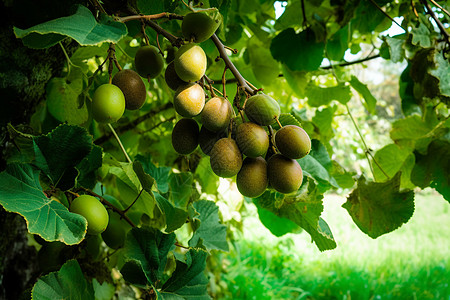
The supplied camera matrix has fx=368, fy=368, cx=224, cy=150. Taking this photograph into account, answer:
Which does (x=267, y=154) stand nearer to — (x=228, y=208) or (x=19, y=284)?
(x=19, y=284)

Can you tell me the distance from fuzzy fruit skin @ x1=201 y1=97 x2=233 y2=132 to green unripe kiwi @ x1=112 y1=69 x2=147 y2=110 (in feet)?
0.52

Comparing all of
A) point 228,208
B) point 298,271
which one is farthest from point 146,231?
point 298,271

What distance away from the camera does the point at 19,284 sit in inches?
54.5

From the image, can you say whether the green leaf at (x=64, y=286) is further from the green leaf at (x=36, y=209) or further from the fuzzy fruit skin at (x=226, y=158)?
the fuzzy fruit skin at (x=226, y=158)

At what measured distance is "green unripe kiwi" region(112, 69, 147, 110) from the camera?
0.72 m

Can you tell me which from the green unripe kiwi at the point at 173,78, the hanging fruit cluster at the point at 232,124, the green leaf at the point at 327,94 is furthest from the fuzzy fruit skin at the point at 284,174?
the green leaf at the point at 327,94

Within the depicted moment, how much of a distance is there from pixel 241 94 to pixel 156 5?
1.07ft

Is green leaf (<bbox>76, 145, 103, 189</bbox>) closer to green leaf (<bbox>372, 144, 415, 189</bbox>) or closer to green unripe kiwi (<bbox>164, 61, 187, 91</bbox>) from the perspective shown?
green unripe kiwi (<bbox>164, 61, 187, 91</bbox>)

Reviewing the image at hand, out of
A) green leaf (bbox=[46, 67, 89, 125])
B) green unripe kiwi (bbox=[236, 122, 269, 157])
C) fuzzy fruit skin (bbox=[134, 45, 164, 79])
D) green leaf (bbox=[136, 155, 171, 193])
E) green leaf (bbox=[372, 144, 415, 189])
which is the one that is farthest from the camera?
green leaf (bbox=[372, 144, 415, 189])

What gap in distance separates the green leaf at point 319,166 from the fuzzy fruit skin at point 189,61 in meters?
0.43

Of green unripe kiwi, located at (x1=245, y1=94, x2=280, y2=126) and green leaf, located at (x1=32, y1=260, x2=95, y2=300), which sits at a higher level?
green unripe kiwi, located at (x1=245, y1=94, x2=280, y2=126)

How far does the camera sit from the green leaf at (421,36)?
1.25m

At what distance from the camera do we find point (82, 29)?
22.2 inches

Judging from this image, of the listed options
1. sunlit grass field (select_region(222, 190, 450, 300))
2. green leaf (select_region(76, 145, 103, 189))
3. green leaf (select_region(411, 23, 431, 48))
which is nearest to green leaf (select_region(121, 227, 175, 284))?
green leaf (select_region(76, 145, 103, 189))
